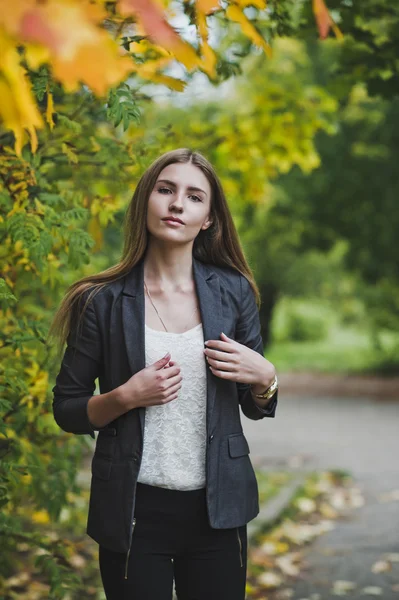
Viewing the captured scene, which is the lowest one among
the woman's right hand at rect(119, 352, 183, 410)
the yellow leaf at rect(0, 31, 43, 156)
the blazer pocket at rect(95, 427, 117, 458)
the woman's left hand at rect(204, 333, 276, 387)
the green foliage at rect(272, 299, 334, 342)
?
the blazer pocket at rect(95, 427, 117, 458)

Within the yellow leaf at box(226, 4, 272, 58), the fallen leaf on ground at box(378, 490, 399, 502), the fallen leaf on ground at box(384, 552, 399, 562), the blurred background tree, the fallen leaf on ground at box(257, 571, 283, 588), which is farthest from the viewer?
the fallen leaf on ground at box(378, 490, 399, 502)

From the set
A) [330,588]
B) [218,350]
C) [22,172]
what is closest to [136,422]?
[218,350]

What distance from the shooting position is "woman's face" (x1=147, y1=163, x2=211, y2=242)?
2.32 m

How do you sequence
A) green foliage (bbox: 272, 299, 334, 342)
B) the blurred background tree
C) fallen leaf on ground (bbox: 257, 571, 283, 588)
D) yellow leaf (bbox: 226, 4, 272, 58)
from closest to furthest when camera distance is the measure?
1. the blurred background tree
2. yellow leaf (bbox: 226, 4, 272, 58)
3. fallen leaf on ground (bbox: 257, 571, 283, 588)
4. green foliage (bbox: 272, 299, 334, 342)

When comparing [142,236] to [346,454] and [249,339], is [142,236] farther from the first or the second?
[346,454]

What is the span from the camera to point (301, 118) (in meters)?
5.04

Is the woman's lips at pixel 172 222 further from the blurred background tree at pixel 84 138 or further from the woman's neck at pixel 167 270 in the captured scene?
the blurred background tree at pixel 84 138

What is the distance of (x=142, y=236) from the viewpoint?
2404 mm

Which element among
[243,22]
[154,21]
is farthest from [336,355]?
[154,21]

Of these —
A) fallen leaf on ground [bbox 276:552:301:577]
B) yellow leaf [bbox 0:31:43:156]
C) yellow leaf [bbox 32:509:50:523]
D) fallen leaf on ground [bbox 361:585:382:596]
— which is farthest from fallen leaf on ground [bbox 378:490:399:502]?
yellow leaf [bbox 0:31:43:156]

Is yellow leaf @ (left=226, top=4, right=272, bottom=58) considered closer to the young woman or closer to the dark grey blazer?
the young woman

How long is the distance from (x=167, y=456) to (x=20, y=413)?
1.07 meters

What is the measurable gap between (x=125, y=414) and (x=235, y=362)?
14.4 inches

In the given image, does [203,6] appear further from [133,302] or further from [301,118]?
[301,118]
